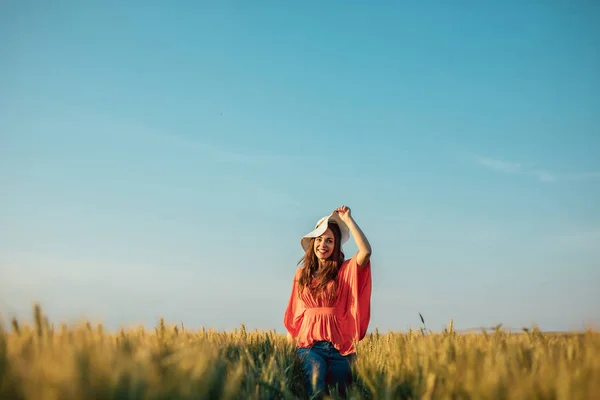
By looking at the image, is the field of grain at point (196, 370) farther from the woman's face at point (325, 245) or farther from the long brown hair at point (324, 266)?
the woman's face at point (325, 245)

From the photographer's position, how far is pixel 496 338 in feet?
13.6

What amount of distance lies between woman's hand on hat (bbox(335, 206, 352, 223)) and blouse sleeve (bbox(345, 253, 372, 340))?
1.39ft

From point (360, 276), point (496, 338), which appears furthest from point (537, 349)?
point (360, 276)

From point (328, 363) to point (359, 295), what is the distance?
31.4 inches

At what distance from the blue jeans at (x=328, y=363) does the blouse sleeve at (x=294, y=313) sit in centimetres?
54

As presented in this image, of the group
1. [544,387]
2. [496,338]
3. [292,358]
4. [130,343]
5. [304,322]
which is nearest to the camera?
[544,387]

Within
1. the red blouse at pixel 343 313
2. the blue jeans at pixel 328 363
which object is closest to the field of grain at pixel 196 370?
the blue jeans at pixel 328 363

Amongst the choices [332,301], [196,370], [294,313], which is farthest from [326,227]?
[196,370]

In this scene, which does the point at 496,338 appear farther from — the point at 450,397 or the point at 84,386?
the point at 84,386

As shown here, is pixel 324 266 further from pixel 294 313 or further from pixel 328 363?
pixel 328 363

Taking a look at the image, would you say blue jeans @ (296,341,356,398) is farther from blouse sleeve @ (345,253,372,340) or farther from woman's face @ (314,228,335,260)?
woman's face @ (314,228,335,260)

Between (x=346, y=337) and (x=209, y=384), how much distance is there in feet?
11.4

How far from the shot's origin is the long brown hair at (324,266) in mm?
6148

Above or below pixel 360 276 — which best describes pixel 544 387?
below
